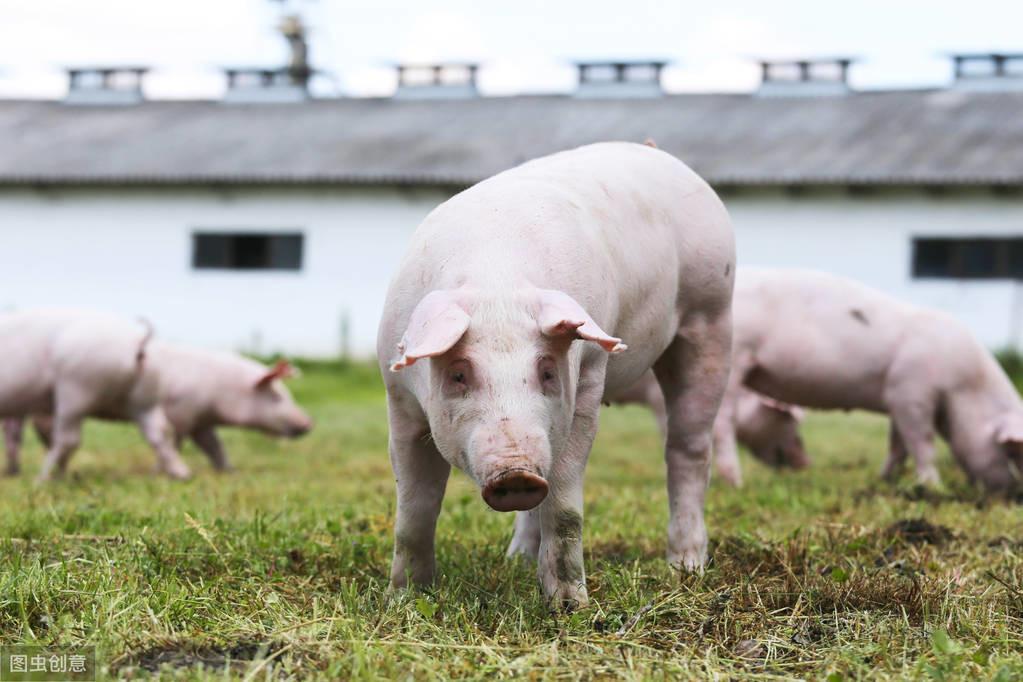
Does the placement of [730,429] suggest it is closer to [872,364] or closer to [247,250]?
[872,364]

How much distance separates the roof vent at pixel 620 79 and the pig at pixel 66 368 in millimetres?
17731

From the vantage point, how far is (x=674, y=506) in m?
4.38

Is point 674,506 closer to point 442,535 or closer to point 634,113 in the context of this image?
point 442,535

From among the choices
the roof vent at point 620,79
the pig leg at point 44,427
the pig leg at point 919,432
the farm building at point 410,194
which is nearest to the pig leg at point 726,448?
the pig leg at point 919,432

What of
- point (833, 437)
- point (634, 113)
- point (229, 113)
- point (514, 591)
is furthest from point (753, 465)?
point (229, 113)

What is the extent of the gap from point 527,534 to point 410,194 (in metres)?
16.9

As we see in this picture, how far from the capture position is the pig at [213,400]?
9.71 m

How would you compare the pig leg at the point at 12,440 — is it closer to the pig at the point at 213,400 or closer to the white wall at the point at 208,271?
the pig at the point at 213,400

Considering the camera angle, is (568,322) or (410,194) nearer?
(568,322)

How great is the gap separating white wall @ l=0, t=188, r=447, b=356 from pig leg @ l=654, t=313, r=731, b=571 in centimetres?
1637

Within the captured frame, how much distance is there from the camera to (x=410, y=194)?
21.0m

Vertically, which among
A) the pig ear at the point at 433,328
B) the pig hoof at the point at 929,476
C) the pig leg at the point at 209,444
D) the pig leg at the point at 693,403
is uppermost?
the pig ear at the point at 433,328

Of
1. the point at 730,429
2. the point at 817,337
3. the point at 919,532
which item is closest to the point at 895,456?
the point at 817,337

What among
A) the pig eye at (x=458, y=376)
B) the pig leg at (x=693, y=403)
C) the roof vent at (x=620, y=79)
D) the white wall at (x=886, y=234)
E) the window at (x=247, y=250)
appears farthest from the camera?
the roof vent at (x=620, y=79)
